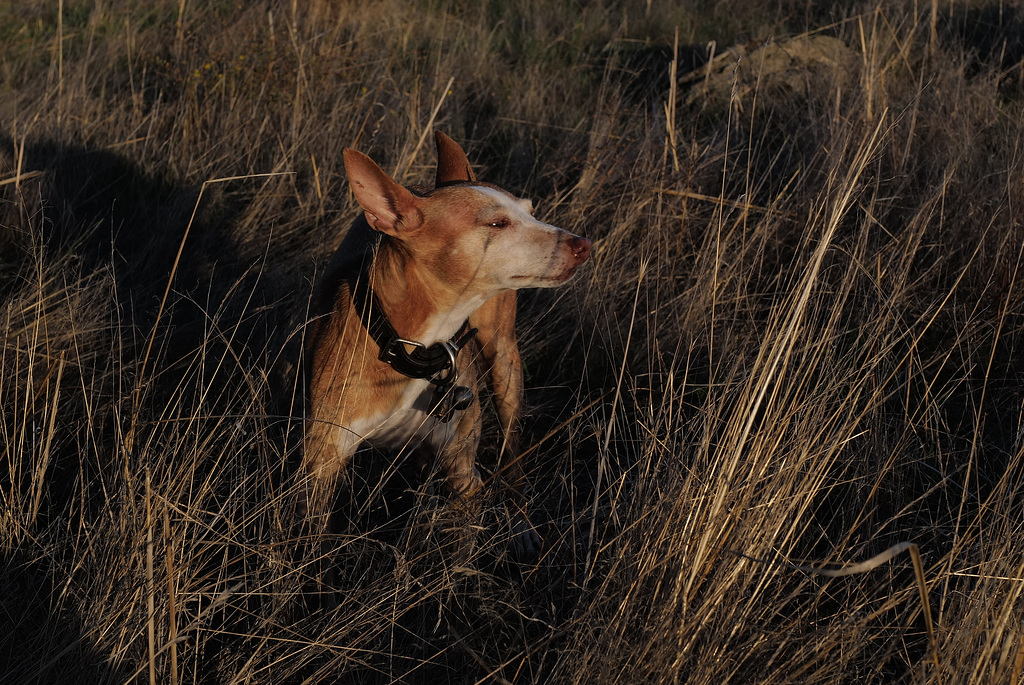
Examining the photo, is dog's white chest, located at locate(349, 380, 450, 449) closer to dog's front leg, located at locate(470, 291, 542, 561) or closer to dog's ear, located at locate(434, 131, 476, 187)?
dog's front leg, located at locate(470, 291, 542, 561)

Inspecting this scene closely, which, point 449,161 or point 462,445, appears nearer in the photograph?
point 462,445

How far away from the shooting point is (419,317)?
111 inches

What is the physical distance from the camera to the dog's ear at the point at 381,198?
100 inches

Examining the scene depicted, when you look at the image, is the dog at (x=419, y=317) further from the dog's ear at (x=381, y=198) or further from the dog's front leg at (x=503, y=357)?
the dog's front leg at (x=503, y=357)

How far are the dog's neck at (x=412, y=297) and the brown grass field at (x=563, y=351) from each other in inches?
16.2

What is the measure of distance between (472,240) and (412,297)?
28cm

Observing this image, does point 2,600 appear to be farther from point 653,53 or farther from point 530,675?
point 653,53

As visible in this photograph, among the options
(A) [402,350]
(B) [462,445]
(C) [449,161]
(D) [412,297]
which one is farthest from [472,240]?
(B) [462,445]

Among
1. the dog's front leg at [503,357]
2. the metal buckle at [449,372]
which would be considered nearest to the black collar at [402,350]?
the metal buckle at [449,372]

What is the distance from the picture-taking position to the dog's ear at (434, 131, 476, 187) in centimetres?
311

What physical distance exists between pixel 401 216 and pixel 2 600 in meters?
1.45

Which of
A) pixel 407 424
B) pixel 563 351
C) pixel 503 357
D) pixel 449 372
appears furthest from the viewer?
pixel 563 351

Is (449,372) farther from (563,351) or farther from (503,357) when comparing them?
(563,351)

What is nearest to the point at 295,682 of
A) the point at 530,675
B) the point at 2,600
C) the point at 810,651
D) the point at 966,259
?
the point at 530,675
